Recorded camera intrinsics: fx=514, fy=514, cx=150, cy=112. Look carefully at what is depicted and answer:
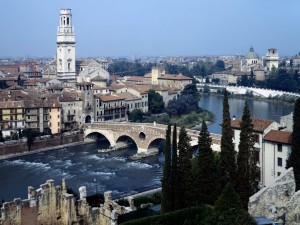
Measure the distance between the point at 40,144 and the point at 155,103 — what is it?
546 inches

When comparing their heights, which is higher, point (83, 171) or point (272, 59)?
point (272, 59)

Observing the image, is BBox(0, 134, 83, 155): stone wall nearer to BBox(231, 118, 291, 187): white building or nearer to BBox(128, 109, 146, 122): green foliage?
BBox(128, 109, 146, 122): green foliage

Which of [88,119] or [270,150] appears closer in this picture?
[270,150]

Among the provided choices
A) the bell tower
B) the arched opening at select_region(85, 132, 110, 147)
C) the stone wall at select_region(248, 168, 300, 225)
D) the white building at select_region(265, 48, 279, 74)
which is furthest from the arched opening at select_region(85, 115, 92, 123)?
the white building at select_region(265, 48, 279, 74)

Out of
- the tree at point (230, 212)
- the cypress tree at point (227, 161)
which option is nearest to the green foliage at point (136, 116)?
the cypress tree at point (227, 161)

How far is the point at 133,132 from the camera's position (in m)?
31.1

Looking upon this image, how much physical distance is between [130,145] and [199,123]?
837 centimetres

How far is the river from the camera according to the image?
4206 centimetres

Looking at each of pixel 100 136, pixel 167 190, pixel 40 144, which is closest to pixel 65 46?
pixel 100 136

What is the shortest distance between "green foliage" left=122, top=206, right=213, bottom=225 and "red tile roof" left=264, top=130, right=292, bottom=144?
589 centimetres

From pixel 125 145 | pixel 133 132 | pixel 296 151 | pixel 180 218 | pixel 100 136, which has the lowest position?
pixel 125 145

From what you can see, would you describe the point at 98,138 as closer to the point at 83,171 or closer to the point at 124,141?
the point at 124,141

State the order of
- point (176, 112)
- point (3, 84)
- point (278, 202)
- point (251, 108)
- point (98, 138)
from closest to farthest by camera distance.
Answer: point (278, 202) → point (98, 138) → point (176, 112) → point (3, 84) → point (251, 108)

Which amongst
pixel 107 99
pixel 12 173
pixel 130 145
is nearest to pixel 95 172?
pixel 12 173
